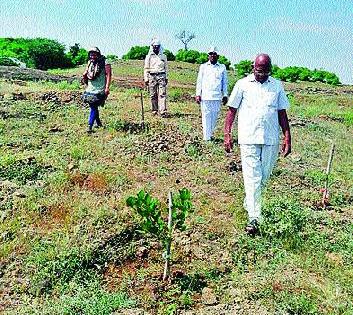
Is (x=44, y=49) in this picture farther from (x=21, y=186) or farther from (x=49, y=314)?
(x=49, y=314)

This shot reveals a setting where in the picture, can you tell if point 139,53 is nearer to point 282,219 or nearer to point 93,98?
point 93,98

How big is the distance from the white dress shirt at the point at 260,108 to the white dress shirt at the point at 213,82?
3.88 meters

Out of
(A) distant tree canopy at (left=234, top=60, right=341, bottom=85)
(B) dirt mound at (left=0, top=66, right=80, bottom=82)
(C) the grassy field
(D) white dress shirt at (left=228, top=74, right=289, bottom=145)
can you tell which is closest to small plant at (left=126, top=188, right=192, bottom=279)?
(C) the grassy field

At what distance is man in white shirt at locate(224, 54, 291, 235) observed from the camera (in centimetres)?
555

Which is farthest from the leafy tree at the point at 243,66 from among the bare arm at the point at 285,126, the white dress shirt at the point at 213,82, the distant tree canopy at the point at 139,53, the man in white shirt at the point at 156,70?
the bare arm at the point at 285,126

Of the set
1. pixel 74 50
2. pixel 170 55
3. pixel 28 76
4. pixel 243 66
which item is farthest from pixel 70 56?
pixel 28 76

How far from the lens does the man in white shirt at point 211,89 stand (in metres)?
9.55

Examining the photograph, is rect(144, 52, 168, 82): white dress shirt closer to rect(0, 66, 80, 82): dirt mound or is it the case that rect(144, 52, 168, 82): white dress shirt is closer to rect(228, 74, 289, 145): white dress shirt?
rect(228, 74, 289, 145): white dress shirt

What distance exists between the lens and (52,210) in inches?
240

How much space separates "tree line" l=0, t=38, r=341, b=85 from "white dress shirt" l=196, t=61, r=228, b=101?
2739 cm

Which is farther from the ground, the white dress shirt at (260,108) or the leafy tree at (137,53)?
the leafy tree at (137,53)

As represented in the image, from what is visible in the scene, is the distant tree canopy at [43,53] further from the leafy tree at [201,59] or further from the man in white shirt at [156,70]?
the man in white shirt at [156,70]

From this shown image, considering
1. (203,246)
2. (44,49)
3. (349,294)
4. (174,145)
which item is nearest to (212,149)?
(174,145)

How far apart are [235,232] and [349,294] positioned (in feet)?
4.64
